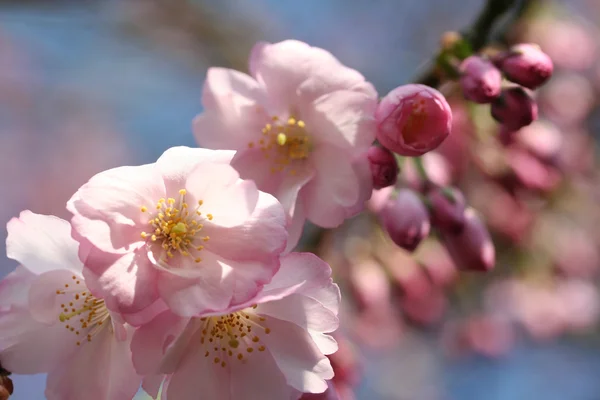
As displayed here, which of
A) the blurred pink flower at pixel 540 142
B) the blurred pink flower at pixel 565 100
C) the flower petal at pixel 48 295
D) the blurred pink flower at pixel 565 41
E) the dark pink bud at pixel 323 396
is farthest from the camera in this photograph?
the blurred pink flower at pixel 565 100

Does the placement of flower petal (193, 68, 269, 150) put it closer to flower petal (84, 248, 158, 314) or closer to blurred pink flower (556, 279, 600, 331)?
flower petal (84, 248, 158, 314)

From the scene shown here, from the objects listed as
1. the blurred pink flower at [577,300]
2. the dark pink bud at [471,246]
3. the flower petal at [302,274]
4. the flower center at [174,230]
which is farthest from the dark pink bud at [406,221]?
the blurred pink flower at [577,300]

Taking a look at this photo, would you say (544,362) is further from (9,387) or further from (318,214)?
(9,387)

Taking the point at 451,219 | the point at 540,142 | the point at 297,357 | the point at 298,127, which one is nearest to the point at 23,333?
the point at 297,357

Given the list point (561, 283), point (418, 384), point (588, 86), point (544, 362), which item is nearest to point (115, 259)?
point (561, 283)

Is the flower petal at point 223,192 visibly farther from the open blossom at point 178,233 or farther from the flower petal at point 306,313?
the flower petal at point 306,313

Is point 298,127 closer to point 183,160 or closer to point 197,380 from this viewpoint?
point 183,160
